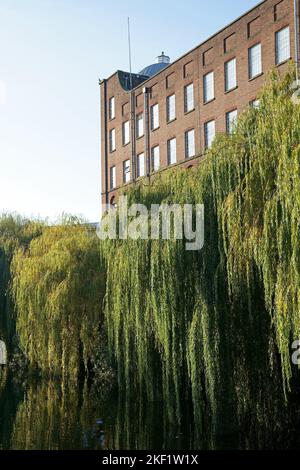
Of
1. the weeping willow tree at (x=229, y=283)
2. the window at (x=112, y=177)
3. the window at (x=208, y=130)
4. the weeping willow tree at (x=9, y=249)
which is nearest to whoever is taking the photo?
the weeping willow tree at (x=229, y=283)

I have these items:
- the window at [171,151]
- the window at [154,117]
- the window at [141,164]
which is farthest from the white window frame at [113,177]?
the window at [171,151]

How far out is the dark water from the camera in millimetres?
11688

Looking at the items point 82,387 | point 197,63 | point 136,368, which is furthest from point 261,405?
point 197,63

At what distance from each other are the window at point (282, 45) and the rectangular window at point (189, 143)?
23.2ft

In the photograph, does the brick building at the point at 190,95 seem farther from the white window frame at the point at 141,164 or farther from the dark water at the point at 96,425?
the dark water at the point at 96,425

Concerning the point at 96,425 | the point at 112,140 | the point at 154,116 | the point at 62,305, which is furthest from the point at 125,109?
the point at 96,425

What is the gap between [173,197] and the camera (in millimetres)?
12938

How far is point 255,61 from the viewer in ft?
89.0

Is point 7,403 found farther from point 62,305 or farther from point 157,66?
point 157,66

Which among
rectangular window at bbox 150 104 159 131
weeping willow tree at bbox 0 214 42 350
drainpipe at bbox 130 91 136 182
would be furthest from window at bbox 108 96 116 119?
weeping willow tree at bbox 0 214 42 350

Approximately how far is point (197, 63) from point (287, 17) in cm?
692

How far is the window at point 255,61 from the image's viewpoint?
26.9 metres
